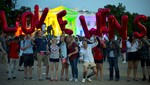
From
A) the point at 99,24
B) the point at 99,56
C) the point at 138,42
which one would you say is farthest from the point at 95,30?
the point at 138,42

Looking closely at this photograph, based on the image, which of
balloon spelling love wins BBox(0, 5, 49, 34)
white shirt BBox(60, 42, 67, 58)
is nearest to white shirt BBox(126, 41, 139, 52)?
white shirt BBox(60, 42, 67, 58)

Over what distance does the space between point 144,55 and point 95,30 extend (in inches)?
92.6

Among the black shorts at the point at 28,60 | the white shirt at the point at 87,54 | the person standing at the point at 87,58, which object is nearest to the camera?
the person standing at the point at 87,58

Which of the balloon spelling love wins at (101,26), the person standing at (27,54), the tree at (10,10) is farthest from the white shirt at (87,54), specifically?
the tree at (10,10)

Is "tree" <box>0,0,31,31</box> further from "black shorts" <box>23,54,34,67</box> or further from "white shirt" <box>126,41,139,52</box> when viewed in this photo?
"white shirt" <box>126,41,139,52</box>

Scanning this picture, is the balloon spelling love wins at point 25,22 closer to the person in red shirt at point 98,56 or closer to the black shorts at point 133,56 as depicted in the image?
the person in red shirt at point 98,56

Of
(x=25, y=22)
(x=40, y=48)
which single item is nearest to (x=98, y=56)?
(x=40, y=48)

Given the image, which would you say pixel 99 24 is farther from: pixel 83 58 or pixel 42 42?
pixel 42 42

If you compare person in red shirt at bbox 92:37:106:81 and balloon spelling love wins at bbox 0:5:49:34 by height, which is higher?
balloon spelling love wins at bbox 0:5:49:34

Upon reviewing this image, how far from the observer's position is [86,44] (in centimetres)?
1273

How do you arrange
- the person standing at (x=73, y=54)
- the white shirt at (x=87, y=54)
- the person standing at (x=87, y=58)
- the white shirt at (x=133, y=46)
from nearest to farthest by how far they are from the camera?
the person standing at (x=87, y=58), the white shirt at (x=87, y=54), the person standing at (x=73, y=54), the white shirt at (x=133, y=46)

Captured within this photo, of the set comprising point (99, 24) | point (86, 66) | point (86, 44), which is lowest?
point (86, 66)

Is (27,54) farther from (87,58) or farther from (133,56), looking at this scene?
(133,56)

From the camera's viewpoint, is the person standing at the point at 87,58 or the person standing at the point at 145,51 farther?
the person standing at the point at 145,51
